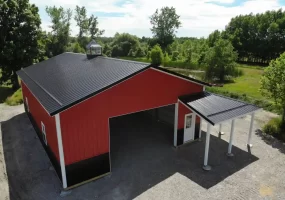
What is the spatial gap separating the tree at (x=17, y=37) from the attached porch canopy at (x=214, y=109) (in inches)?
788

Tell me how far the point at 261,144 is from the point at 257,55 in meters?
47.9

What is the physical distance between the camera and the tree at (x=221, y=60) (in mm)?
31359

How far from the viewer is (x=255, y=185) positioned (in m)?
9.31

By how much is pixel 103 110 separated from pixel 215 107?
18.9 ft

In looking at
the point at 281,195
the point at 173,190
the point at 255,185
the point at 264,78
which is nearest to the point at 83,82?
the point at 173,190

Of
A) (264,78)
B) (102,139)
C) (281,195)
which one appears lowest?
(281,195)

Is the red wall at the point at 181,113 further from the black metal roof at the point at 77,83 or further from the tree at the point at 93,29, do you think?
the tree at the point at 93,29

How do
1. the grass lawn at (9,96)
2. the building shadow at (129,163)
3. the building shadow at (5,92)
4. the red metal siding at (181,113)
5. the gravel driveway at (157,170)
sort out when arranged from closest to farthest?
the gravel driveway at (157,170) < the building shadow at (129,163) < the red metal siding at (181,113) < the grass lawn at (9,96) < the building shadow at (5,92)

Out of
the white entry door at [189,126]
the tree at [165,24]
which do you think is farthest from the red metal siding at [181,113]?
the tree at [165,24]

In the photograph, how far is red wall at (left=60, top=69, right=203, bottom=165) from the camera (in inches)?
341

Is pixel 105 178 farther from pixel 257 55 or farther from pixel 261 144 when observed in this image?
pixel 257 55

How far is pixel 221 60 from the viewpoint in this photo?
3123 cm

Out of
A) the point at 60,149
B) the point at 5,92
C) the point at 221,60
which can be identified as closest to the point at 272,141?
the point at 60,149

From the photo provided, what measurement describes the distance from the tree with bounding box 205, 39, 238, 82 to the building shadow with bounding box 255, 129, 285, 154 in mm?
18541
